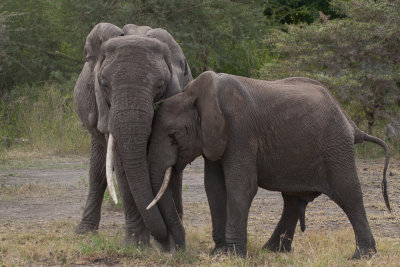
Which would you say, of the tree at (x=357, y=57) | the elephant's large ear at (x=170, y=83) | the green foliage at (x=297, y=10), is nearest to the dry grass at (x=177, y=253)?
the elephant's large ear at (x=170, y=83)

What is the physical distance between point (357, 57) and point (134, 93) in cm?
1016

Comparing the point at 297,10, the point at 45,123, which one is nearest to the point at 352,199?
the point at 45,123

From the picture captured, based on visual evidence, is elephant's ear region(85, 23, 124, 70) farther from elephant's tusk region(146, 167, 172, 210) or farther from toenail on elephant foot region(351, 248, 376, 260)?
toenail on elephant foot region(351, 248, 376, 260)

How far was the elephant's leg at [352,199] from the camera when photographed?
6.44 m

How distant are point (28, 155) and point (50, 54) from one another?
7.79m

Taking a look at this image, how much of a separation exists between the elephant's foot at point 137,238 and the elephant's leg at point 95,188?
1.30 meters

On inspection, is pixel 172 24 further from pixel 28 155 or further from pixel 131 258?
pixel 131 258

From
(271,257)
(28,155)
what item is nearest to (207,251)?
(271,257)

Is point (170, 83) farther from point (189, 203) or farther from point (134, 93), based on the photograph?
point (189, 203)

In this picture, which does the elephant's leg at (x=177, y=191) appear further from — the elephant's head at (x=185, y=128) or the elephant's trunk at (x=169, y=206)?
the elephant's head at (x=185, y=128)

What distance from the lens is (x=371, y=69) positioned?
14.8 meters

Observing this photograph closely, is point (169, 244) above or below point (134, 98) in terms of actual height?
below

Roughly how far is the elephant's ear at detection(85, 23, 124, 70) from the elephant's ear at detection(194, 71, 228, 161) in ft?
3.98

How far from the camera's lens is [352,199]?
6461 mm
